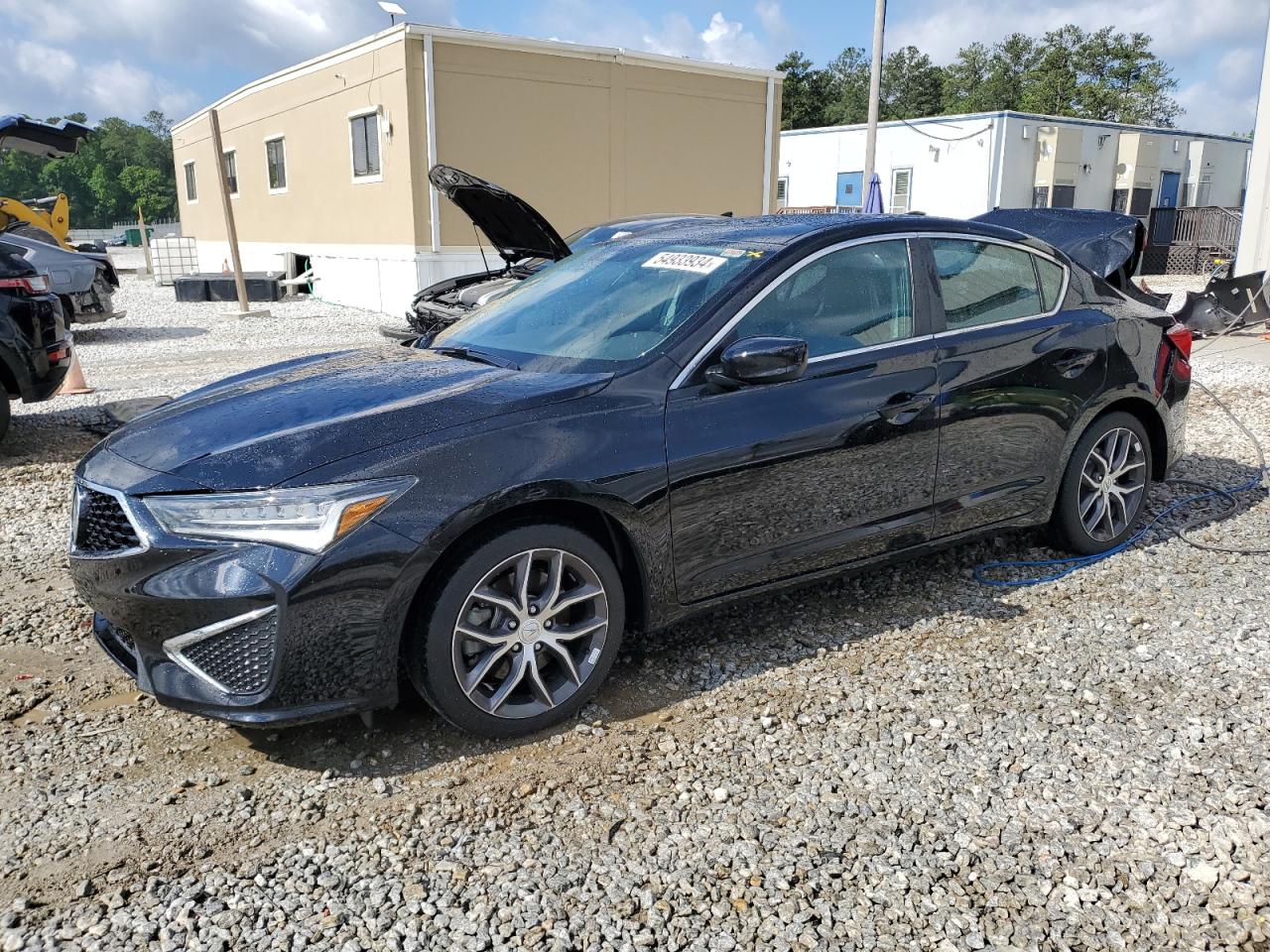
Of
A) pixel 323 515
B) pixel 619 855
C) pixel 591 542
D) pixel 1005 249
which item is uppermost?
pixel 1005 249

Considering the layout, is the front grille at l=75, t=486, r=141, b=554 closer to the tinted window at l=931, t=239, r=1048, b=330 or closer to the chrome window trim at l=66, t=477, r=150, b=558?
the chrome window trim at l=66, t=477, r=150, b=558

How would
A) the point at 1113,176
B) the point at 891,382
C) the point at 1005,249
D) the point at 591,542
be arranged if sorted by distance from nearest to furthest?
the point at 591,542 < the point at 891,382 < the point at 1005,249 < the point at 1113,176

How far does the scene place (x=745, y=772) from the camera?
10.3 feet

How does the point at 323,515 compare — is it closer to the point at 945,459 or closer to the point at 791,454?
the point at 791,454

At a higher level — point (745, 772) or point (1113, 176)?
point (1113, 176)

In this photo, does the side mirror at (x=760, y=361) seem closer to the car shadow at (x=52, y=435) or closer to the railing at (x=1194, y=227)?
the car shadow at (x=52, y=435)

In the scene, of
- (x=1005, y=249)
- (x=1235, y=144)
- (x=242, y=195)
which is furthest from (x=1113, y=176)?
(x=1005, y=249)

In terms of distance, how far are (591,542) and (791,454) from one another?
87cm

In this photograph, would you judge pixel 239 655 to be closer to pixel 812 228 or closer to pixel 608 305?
pixel 608 305

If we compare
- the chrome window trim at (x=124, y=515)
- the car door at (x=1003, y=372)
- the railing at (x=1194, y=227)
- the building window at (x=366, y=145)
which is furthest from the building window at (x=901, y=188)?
the chrome window trim at (x=124, y=515)

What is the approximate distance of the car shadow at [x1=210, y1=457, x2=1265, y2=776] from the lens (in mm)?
3252

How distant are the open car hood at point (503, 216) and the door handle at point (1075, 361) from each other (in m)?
5.19

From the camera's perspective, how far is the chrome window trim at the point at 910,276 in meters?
Result: 3.57

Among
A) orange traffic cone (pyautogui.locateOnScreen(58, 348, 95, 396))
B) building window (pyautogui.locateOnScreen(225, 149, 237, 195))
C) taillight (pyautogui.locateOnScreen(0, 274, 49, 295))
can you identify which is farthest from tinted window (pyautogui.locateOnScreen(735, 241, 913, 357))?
building window (pyautogui.locateOnScreen(225, 149, 237, 195))
